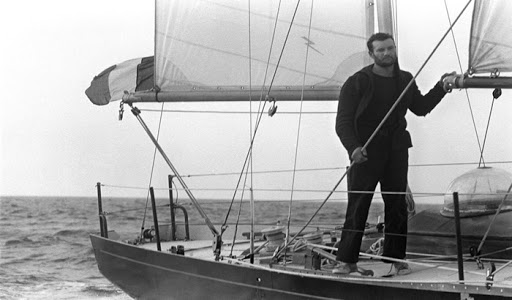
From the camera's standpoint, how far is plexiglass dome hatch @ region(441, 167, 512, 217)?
8.02m

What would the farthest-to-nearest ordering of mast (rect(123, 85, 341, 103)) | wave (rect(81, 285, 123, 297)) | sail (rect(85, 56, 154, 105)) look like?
1. wave (rect(81, 285, 123, 297))
2. sail (rect(85, 56, 154, 105))
3. mast (rect(123, 85, 341, 103))

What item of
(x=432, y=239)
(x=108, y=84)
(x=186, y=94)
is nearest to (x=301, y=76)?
(x=186, y=94)

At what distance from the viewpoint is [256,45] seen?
10.4 m

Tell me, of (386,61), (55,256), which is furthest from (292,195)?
(55,256)

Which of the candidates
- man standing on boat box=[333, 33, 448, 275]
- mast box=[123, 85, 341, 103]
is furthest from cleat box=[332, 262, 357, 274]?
mast box=[123, 85, 341, 103]

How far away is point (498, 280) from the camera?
6.67 metres

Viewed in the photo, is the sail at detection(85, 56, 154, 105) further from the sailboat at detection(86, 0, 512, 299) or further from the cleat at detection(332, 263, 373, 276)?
the cleat at detection(332, 263, 373, 276)

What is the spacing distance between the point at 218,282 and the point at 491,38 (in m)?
2.60

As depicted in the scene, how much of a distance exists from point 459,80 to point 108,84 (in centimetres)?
450

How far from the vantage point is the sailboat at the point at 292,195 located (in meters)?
7.17

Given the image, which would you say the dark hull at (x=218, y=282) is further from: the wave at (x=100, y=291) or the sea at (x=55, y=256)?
the wave at (x=100, y=291)

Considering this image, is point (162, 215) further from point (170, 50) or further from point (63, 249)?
point (170, 50)

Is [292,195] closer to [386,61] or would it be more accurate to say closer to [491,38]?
[386,61]

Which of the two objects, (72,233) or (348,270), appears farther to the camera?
(72,233)
